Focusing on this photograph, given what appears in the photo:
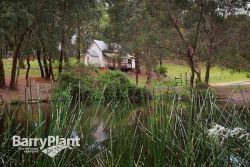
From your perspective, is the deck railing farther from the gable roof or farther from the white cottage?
the gable roof

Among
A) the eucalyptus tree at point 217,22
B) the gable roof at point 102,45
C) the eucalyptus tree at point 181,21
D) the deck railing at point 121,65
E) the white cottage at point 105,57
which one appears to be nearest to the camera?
the eucalyptus tree at point 181,21

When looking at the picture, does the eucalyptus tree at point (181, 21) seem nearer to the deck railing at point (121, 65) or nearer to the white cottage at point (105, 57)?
the deck railing at point (121, 65)

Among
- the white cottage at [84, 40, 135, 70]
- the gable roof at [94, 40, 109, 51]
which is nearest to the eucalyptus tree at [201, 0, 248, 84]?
the white cottage at [84, 40, 135, 70]

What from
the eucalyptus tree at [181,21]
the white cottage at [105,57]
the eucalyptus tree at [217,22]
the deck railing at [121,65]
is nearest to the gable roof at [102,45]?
the white cottage at [105,57]

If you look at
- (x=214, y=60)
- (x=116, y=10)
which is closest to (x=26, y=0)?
(x=214, y=60)

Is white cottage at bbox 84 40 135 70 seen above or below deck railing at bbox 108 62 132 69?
above

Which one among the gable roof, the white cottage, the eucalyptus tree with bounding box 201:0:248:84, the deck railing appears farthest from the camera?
the gable roof

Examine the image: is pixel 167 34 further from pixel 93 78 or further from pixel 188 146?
pixel 188 146

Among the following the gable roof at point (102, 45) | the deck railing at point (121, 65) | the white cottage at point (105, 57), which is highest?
the gable roof at point (102, 45)

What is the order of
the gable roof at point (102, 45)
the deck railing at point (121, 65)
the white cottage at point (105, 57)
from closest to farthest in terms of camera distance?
the deck railing at point (121, 65)
the white cottage at point (105, 57)
the gable roof at point (102, 45)

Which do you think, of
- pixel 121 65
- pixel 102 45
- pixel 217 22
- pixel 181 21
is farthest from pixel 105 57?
pixel 217 22

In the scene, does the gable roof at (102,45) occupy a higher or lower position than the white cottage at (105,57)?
higher

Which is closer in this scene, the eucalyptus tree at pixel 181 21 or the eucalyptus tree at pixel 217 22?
the eucalyptus tree at pixel 181 21

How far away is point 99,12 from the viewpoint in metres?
30.9
